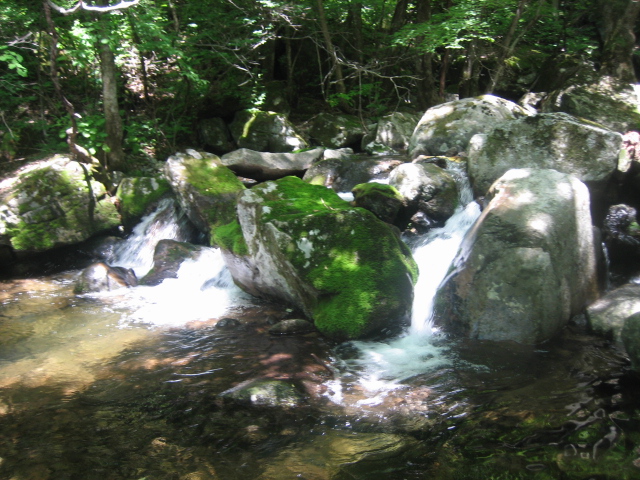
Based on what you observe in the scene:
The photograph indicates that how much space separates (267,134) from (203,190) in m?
4.05

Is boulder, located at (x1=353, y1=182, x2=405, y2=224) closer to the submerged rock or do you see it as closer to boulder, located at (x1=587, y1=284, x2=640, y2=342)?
boulder, located at (x1=587, y1=284, x2=640, y2=342)

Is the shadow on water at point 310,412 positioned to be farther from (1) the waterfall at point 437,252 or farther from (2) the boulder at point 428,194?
(2) the boulder at point 428,194

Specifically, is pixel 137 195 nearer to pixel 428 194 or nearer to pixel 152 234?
pixel 152 234

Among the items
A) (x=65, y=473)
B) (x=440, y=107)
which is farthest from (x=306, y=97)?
(x=65, y=473)

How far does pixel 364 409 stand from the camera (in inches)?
146

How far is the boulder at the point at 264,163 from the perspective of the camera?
32.7ft

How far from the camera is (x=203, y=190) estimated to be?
8.52 meters

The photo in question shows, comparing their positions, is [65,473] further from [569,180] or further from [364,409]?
[569,180]

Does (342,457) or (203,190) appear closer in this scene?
(342,457)

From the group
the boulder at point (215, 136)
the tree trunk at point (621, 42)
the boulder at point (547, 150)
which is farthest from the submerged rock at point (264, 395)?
the tree trunk at point (621, 42)

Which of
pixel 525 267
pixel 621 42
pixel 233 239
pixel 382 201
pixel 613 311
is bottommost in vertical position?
pixel 613 311

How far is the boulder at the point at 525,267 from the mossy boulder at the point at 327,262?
1.98 ft

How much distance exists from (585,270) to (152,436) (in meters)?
4.53

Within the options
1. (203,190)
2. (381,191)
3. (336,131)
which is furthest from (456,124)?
(203,190)
